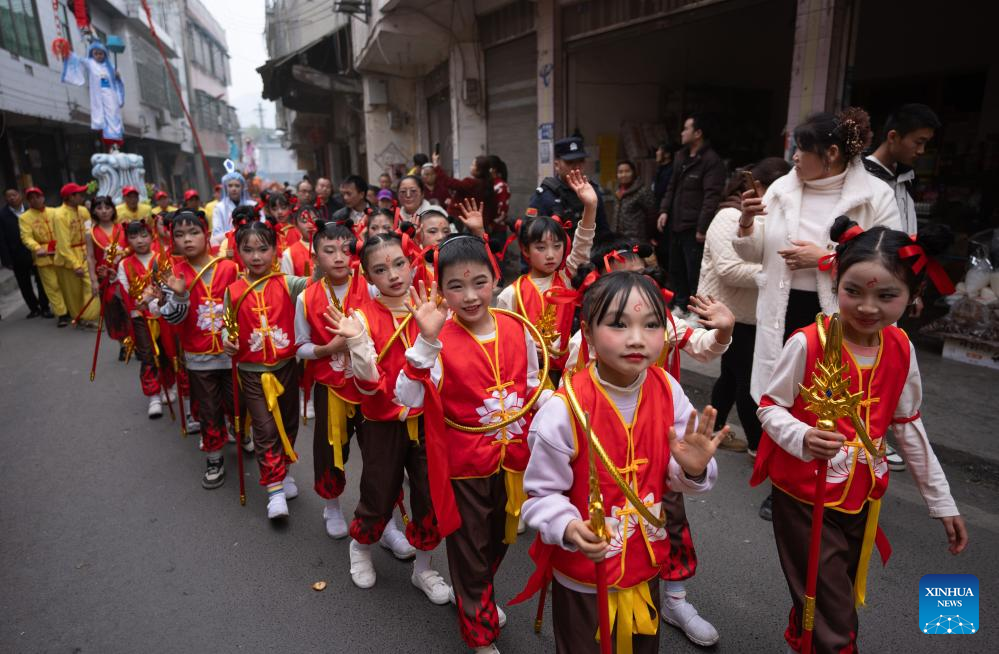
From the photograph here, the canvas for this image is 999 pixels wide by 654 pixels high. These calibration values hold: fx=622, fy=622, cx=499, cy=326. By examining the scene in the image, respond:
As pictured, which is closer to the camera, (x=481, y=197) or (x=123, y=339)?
(x=123, y=339)

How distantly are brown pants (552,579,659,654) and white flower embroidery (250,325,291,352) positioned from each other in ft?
7.90

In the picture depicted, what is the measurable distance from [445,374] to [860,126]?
7.16ft

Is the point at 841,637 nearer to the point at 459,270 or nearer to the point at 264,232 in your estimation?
the point at 459,270

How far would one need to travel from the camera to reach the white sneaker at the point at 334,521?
137 inches

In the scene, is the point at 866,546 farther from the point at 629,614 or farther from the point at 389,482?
the point at 389,482

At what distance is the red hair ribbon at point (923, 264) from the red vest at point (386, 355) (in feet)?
6.16

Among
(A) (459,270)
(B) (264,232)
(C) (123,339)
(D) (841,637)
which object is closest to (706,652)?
(D) (841,637)

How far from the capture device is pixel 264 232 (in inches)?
145

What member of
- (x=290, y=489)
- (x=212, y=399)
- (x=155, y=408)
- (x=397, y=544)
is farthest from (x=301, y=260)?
(x=397, y=544)

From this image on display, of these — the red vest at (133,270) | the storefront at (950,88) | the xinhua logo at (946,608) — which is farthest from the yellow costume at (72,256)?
the storefront at (950,88)

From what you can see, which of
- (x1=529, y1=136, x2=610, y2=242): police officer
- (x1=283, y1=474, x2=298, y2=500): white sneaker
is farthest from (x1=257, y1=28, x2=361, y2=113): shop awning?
(x1=283, y1=474, x2=298, y2=500): white sneaker

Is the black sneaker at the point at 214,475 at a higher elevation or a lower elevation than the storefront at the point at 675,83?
lower

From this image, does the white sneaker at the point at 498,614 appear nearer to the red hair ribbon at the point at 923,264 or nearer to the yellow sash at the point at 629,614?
the yellow sash at the point at 629,614

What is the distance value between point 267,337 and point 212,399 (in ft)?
2.64
